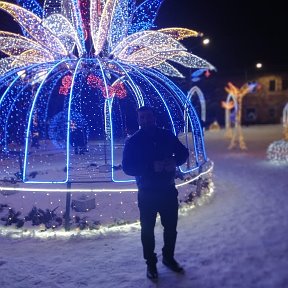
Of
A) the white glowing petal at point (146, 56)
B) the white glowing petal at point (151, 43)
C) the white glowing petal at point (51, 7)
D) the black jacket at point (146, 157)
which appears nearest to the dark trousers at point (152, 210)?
the black jacket at point (146, 157)

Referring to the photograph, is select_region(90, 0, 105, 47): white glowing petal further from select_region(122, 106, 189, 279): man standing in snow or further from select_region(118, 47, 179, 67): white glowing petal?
select_region(122, 106, 189, 279): man standing in snow

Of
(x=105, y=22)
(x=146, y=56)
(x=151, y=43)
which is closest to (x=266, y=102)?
(x=146, y=56)

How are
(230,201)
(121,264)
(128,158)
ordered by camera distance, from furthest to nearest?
(230,201)
(121,264)
(128,158)

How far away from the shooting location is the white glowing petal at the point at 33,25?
6.67 metres

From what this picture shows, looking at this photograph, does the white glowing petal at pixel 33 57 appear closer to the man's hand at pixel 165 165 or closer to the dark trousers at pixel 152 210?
the man's hand at pixel 165 165

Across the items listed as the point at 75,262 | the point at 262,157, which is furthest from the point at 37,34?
the point at 262,157

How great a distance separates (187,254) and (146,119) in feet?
6.59

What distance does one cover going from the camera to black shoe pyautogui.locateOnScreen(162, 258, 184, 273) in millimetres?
4461

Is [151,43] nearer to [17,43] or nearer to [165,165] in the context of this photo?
[17,43]

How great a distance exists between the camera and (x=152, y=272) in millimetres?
4312

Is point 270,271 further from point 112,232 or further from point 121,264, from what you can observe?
point 112,232

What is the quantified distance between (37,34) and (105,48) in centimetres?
130

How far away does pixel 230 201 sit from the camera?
305 inches

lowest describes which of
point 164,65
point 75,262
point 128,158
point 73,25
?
point 75,262
